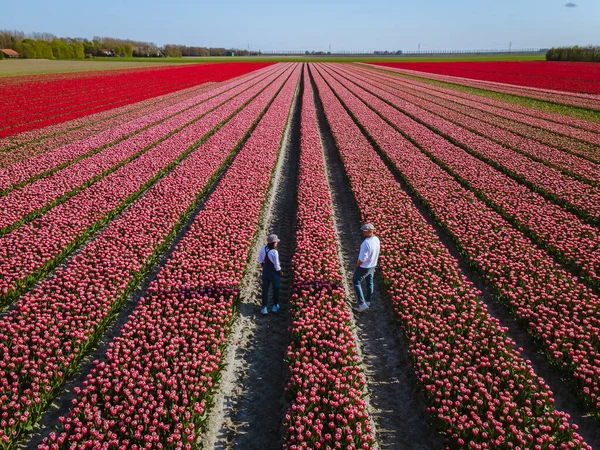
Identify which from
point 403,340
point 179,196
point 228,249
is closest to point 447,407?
point 403,340

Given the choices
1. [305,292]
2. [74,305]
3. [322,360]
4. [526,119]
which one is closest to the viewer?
[322,360]

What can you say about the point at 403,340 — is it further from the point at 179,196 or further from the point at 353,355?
the point at 179,196

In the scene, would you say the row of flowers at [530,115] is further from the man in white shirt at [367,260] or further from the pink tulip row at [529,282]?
the man in white shirt at [367,260]

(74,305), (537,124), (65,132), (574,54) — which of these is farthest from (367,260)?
(574,54)

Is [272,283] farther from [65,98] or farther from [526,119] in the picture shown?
[65,98]

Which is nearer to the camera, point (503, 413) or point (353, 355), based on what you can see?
point (503, 413)
